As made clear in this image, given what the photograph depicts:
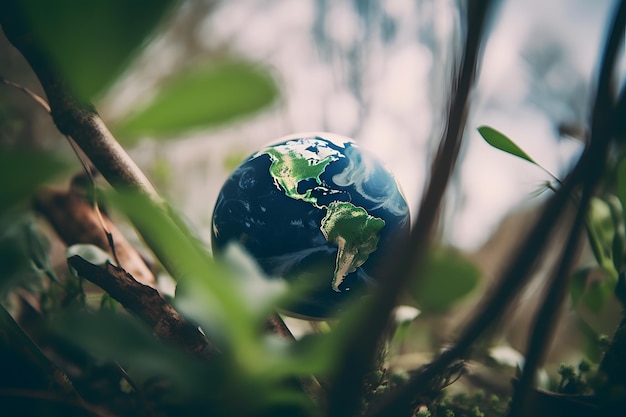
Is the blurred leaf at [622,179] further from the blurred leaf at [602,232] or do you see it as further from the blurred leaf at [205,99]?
the blurred leaf at [205,99]

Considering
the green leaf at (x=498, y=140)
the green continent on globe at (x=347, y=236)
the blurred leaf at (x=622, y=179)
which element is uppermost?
the green leaf at (x=498, y=140)

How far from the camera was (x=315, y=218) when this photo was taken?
0.62 m

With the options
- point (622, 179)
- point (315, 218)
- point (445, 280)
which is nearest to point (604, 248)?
point (622, 179)

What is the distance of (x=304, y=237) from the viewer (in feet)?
2.02

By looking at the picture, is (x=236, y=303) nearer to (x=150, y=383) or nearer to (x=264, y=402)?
(x=264, y=402)

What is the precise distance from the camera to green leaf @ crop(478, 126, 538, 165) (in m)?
0.51

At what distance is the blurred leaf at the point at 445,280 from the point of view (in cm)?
23

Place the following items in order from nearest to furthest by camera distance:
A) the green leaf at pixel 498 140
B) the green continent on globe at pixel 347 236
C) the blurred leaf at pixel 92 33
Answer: the blurred leaf at pixel 92 33 < the green leaf at pixel 498 140 < the green continent on globe at pixel 347 236

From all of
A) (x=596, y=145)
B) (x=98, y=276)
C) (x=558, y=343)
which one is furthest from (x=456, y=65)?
(x=558, y=343)

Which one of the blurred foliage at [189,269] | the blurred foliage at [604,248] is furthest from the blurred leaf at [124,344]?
the blurred foliage at [604,248]

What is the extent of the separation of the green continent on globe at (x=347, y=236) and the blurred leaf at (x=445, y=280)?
0.37 meters

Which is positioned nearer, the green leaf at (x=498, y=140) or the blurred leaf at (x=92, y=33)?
the blurred leaf at (x=92, y=33)

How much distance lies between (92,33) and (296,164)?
1.68 feet

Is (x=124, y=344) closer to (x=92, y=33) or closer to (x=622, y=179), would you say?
(x=92, y=33)
